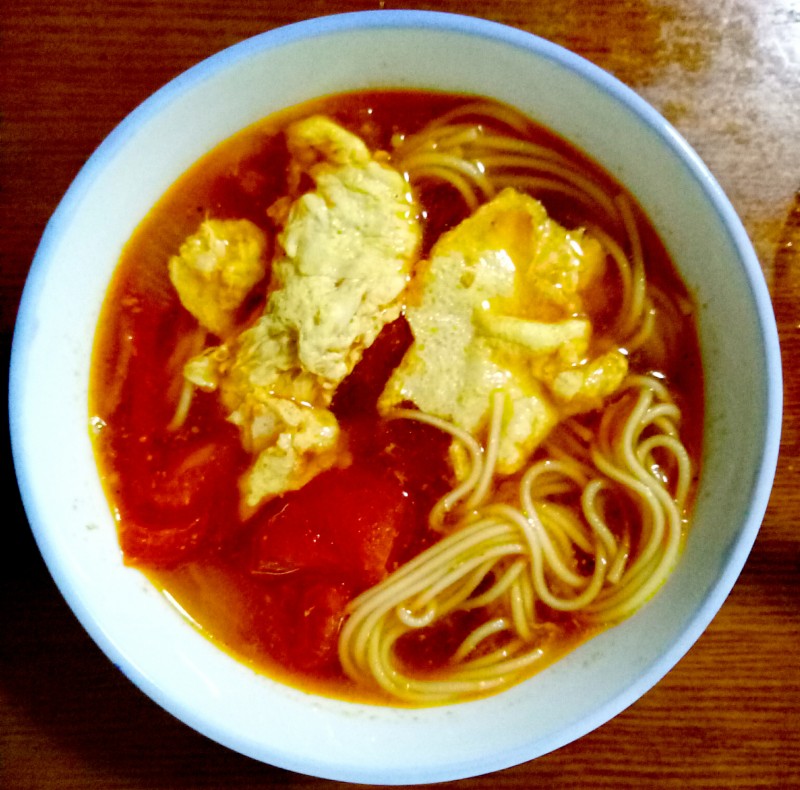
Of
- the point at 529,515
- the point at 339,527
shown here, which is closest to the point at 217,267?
the point at 339,527

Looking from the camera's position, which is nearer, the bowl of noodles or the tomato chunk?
the bowl of noodles

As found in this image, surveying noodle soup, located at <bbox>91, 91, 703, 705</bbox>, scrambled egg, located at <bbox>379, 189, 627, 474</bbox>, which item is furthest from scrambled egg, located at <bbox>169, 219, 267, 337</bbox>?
scrambled egg, located at <bbox>379, 189, 627, 474</bbox>

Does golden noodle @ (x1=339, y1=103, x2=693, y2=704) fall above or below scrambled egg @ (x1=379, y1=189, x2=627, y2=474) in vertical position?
below

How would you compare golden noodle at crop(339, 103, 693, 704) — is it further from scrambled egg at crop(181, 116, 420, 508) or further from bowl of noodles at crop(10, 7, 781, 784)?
scrambled egg at crop(181, 116, 420, 508)

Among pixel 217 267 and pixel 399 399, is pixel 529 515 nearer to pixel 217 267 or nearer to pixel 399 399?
pixel 399 399

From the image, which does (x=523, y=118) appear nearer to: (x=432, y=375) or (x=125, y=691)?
(x=432, y=375)

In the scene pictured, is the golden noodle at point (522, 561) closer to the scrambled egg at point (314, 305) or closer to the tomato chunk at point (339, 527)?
the tomato chunk at point (339, 527)
